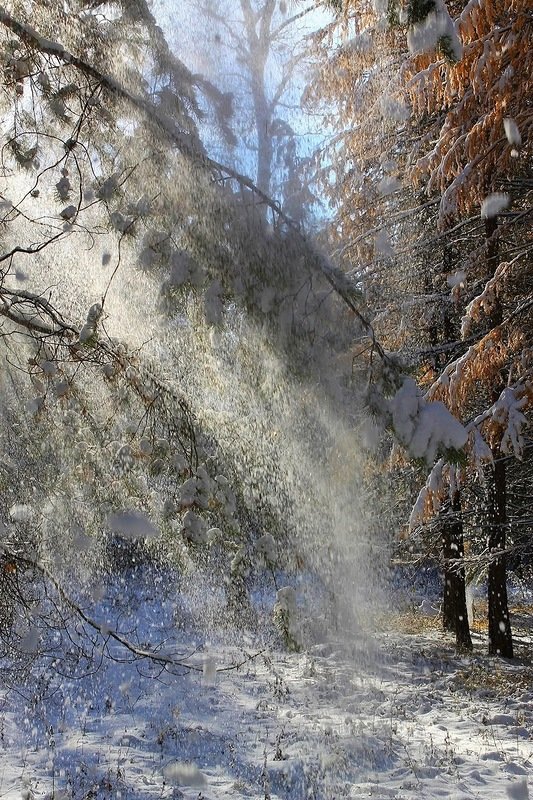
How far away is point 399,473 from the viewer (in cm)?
1159

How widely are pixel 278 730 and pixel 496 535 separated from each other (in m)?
4.33

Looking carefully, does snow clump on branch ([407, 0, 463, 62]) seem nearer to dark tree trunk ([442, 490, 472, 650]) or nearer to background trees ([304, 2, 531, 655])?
background trees ([304, 2, 531, 655])

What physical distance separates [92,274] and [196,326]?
30.6 inches

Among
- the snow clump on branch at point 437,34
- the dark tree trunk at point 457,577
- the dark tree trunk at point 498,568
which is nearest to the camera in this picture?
the snow clump on branch at point 437,34

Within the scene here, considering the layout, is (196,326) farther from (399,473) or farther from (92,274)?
(399,473)

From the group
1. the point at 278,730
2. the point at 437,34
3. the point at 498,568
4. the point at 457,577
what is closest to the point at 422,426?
the point at 437,34

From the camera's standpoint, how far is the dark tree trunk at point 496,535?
8898mm

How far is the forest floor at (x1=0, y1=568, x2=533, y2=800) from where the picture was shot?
537 cm

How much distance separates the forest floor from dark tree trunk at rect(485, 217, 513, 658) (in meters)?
0.37

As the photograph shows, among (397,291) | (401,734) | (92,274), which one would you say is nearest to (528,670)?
(401,734)

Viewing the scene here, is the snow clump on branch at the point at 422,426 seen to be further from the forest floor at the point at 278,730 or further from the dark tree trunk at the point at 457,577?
the dark tree trunk at the point at 457,577

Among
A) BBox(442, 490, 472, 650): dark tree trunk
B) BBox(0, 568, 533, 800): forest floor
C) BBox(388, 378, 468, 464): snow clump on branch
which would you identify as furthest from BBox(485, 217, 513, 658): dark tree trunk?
BBox(388, 378, 468, 464): snow clump on branch

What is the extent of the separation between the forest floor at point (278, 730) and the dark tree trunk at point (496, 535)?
374 mm

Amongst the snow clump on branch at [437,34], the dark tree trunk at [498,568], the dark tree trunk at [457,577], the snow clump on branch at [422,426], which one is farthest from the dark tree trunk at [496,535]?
the snow clump on branch at [437,34]
